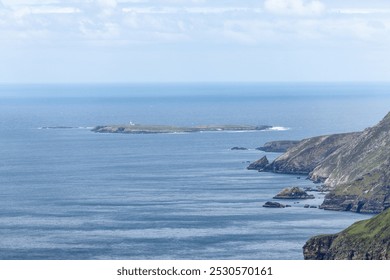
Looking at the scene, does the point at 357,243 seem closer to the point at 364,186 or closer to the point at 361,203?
the point at 361,203

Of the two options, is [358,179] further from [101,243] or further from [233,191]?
[101,243]

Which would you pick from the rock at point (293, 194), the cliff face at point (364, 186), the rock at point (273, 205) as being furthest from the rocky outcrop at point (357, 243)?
the rock at point (293, 194)

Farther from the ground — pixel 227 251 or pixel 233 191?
pixel 233 191

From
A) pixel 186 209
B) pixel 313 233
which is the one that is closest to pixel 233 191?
pixel 186 209

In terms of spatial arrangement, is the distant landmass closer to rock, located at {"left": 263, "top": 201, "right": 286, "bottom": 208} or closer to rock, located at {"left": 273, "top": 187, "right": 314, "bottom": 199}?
rock, located at {"left": 273, "top": 187, "right": 314, "bottom": 199}

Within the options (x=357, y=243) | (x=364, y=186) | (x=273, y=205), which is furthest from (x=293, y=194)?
(x=357, y=243)

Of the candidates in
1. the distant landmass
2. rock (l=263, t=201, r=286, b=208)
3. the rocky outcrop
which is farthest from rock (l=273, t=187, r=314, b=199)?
the rocky outcrop
